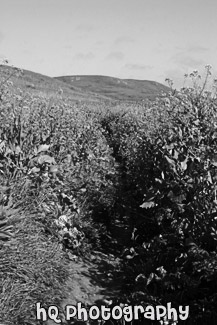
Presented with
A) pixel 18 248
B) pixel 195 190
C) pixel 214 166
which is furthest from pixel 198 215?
pixel 18 248

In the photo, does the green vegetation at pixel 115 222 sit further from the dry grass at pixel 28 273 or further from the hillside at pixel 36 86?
the hillside at pixel 36 86

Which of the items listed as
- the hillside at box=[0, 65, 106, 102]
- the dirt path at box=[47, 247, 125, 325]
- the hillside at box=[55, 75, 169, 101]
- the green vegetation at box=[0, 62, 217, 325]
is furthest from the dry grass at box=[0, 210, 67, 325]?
the hillside at box=[55, 75, 169, 101]

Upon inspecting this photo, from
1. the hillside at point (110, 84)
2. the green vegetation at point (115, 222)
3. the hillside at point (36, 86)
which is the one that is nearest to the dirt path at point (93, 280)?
the green vegetation at point (115, 222)

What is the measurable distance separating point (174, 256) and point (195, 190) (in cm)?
82

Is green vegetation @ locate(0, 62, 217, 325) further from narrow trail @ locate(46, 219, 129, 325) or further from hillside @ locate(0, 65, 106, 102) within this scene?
hillside @ locate(0, 65, 106, 102)

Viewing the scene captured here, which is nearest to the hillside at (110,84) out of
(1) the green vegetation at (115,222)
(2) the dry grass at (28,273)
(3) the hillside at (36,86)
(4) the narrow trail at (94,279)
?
(3) the hillside at (36,86)

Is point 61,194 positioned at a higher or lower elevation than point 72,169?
lower

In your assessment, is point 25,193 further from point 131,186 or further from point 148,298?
point 131,186

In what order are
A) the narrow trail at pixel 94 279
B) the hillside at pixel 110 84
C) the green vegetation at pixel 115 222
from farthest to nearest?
the hillside at pixel 110 84 < the narrow trail at pixel 94 279 < the green vegetation at pixel 115 222

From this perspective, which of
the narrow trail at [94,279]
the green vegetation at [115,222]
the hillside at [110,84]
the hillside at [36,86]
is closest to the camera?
the green vegetation at [115,222]

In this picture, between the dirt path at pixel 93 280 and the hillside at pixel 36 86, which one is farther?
the hillside at pixel 36 86

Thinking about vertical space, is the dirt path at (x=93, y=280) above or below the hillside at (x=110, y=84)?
below

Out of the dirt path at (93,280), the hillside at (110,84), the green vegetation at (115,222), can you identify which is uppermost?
the hillside at (110,84)

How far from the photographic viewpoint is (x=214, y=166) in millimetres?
4715
